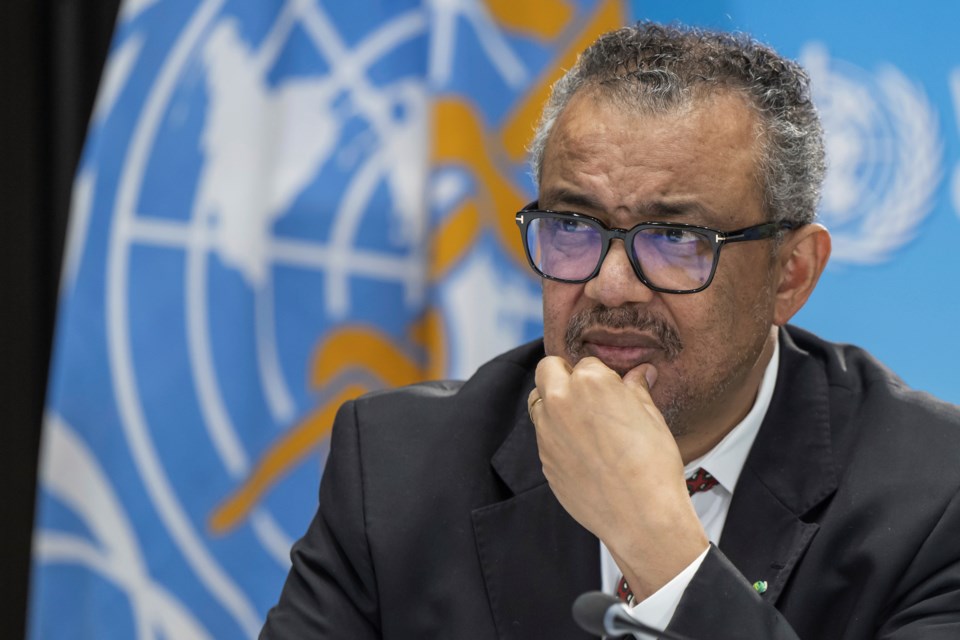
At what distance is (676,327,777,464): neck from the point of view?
2.16 meters

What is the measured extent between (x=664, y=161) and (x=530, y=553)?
757mm

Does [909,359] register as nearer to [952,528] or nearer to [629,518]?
[952,528]

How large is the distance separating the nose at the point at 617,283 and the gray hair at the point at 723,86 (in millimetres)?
258

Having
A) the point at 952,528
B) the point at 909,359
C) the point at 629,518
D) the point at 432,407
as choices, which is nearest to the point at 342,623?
the point at 432,407

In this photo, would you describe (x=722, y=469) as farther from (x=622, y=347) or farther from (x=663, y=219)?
(x=663, y=219)

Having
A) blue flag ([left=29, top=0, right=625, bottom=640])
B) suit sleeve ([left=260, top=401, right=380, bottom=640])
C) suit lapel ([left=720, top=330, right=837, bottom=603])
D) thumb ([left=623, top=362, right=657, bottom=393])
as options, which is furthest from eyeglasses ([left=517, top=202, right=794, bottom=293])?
blue flag ([left=29, top=0, right=625, bottom=640])

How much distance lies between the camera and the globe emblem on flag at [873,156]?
2.97 m

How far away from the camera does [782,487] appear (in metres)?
2.10

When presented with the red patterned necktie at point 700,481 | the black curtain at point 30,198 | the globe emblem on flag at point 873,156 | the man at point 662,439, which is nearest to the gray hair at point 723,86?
the man at point 662,439

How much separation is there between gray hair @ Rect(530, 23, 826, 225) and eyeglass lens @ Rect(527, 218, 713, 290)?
19 cm

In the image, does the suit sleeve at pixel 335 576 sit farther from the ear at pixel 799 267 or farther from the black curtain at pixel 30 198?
the black curtain at pixel 30 198

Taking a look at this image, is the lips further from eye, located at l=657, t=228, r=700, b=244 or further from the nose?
eye, located at l=657, t=228, r=700, b=244

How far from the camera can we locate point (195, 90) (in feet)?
10.9

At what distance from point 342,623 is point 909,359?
1.71 meters
